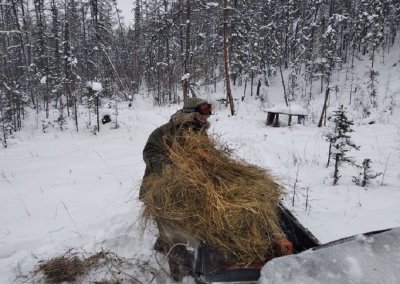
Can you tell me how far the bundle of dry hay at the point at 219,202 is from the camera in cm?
278

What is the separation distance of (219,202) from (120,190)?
4620 millimetres

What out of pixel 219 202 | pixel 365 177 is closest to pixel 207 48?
pixel 365 177

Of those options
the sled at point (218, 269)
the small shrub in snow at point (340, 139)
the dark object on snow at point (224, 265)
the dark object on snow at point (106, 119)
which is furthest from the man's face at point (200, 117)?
the dark object on snow at point (106, 119)

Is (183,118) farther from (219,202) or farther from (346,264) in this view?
(346,264)

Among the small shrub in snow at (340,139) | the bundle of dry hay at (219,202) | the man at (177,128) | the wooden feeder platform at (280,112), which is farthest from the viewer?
the wooden feeder platform at (280,112)

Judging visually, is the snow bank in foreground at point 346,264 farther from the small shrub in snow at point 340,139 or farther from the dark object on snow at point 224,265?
the small shrub in snow at point 340,139

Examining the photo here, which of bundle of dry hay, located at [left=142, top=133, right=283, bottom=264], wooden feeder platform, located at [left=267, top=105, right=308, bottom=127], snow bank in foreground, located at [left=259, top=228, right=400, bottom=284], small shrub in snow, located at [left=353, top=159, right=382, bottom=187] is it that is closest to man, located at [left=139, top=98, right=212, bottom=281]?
bundle of dry hay, located at [left=142, top=133, right=283, bottom=264]

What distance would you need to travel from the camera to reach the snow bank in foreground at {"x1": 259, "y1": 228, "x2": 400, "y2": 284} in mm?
1981

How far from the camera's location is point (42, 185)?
7555 mm

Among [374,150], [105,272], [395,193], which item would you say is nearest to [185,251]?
[105,272]

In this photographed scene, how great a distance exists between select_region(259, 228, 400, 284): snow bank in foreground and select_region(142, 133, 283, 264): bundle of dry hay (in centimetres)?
61

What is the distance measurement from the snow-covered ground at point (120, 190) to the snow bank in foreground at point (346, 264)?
5.81ft

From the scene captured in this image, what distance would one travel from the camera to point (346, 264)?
2072 mm

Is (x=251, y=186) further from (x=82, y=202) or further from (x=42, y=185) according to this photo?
(x=42, y=185)
